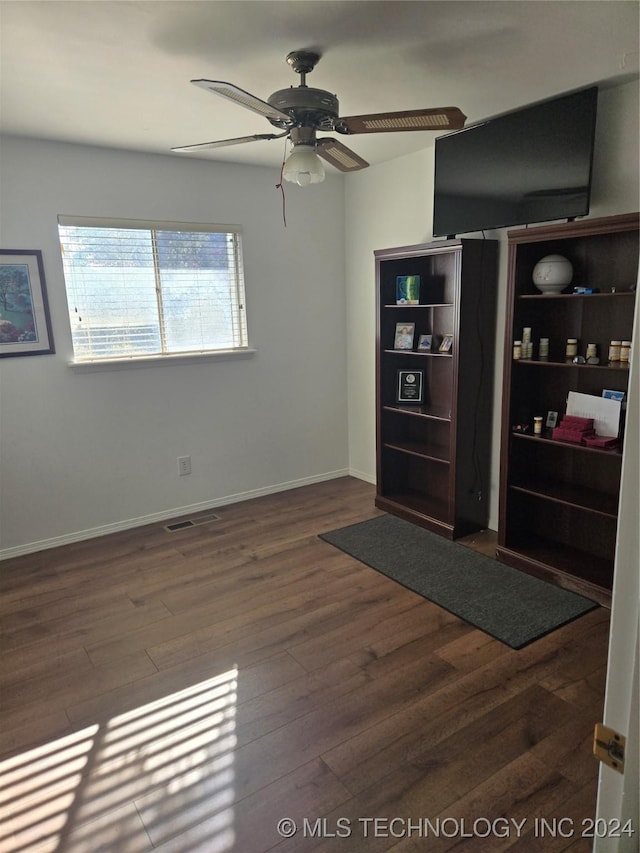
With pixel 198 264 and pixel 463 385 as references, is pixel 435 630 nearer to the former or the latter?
pixel 463 385

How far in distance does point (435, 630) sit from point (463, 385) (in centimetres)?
150

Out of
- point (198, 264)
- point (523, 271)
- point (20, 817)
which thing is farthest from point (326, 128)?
point (20, 817)

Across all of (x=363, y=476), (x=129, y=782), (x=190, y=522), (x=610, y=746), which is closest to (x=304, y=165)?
(x=610, y=746)

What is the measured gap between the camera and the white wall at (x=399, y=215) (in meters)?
2.67

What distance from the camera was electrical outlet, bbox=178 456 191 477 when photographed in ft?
13.2

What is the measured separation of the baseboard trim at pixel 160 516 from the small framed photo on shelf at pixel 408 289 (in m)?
1.74

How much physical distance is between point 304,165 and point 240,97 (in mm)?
465

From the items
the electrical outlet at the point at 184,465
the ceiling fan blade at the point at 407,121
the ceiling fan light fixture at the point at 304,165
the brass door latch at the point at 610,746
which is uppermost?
the ceiling fan blade at the point at 407,121

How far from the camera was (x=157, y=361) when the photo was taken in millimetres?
3805

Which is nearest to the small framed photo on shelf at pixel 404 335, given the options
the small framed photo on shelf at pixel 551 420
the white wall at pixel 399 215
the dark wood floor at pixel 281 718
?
the white wall at pixel 399 215

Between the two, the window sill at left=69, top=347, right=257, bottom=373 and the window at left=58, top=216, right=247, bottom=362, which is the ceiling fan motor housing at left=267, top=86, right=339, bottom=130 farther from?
the window sill at left=69, top=347, right=257, bottom=373

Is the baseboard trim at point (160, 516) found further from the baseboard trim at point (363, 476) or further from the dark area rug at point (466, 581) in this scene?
the dark area rug at point (466, 581)

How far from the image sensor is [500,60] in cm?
229

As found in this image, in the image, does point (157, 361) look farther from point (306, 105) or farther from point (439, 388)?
point (306, 105)
